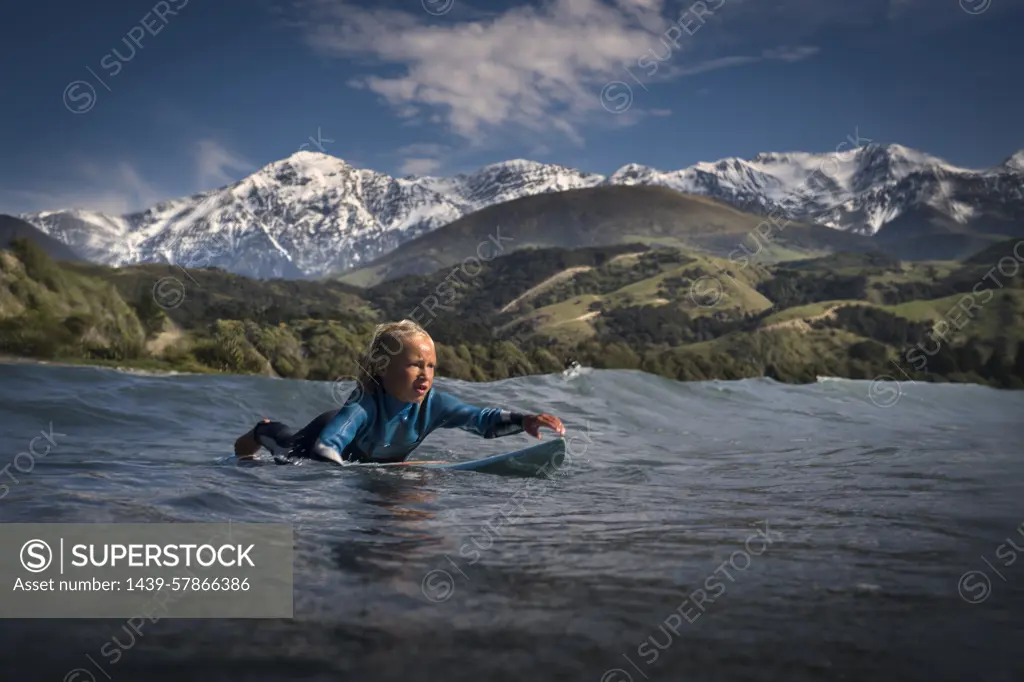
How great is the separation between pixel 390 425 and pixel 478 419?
110cm

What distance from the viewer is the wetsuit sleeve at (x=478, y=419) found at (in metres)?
9.73

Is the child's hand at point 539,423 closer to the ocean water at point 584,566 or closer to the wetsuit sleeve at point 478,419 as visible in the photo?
the wetsuit sleeve at point 478,419

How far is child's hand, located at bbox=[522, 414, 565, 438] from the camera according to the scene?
8.66 m

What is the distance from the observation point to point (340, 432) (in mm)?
8977

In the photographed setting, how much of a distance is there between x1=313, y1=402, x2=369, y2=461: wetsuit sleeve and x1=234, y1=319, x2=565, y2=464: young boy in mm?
11

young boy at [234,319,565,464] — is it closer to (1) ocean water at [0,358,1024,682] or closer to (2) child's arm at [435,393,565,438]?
(2) child's arm at [435,393,565,438]

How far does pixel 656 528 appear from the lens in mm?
6457

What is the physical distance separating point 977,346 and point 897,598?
72868 mm

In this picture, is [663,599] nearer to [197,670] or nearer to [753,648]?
[753,648]

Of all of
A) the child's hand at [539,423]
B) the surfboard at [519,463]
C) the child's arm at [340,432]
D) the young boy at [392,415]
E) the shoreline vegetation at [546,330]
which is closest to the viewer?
the child's arm at [340,432]

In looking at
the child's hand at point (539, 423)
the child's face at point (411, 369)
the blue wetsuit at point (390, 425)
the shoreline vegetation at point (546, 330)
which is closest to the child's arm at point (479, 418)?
the blue wetsuit at point (390, 425)

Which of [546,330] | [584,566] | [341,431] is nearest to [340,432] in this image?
[341,431]

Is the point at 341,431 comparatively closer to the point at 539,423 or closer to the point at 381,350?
the point at 381,350

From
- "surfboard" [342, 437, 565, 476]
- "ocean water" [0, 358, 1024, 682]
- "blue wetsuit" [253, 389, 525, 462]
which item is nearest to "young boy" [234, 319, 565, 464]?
"blue wetsuit" [253, 389, 525, 462]
